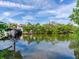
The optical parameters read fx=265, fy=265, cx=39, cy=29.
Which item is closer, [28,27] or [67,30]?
[28,27]

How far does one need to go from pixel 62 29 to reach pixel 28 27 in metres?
13.9

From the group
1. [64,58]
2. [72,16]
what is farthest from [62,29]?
[64,58]

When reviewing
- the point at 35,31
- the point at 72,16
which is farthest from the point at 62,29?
the point at 72,16

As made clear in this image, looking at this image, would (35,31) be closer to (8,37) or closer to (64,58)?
(8,37)

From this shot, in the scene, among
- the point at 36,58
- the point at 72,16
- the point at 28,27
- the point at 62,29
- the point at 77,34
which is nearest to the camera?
the point at 36,58

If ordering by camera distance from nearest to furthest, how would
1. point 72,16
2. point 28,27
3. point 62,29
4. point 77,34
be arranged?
point 77,34 < point 72,16 < point 28,27 < point 62,29

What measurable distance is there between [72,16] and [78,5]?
7.28 ft

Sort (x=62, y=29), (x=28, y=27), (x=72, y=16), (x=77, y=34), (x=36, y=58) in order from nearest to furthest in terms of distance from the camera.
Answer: (x=36, y=58) < (x=77, y=34) < (x=72, y=16) < (x=28, y=27) < (x=62, y=29)

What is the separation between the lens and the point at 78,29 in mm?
33312

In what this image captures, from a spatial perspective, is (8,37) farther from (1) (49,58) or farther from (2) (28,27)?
(2) (28,27)

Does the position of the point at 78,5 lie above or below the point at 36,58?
above

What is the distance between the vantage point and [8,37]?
3497 centimetres

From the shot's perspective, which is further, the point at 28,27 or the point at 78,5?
the point at 28,27

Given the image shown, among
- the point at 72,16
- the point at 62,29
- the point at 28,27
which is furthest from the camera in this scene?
the point at 62,29
